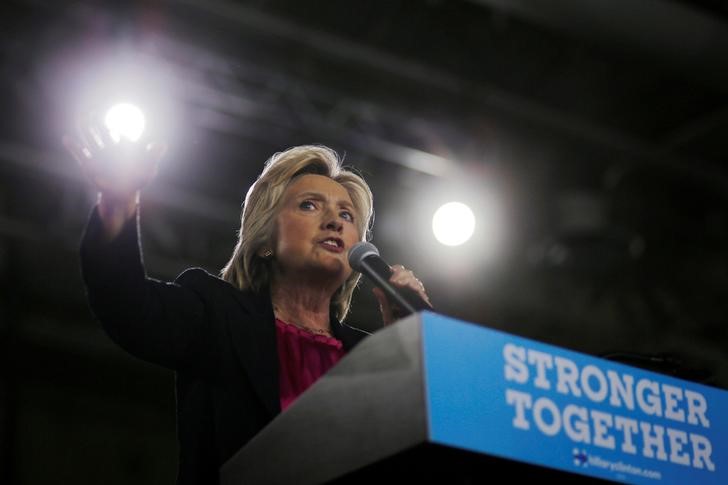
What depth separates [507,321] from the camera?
6871mm

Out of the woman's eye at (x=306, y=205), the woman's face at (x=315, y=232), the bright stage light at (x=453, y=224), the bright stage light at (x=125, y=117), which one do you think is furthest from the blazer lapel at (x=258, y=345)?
the bright stage light at (x=453, y=224)

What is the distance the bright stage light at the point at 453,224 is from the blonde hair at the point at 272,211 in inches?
115

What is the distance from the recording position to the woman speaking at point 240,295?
1434 millimetres

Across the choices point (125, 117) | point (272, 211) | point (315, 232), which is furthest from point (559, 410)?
point (125, 117)

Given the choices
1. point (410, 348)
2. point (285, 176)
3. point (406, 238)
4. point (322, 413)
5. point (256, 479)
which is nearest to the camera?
point (410, 348)

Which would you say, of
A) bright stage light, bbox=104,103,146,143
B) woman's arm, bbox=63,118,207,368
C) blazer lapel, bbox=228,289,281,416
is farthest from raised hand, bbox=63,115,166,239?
bright stage light, bbox=104,103,146,143

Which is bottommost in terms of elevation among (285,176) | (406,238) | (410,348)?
(410,348)

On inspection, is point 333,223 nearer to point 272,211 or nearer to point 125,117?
point 272,211

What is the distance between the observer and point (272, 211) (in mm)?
2016

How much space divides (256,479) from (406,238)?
4.23 meters

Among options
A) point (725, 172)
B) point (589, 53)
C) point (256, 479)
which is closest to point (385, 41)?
point (589, 53)

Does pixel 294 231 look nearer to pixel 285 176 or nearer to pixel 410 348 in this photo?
pixel 285 176

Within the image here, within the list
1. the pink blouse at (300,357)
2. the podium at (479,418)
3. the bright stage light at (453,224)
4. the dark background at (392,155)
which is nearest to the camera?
the podium at (479,418)

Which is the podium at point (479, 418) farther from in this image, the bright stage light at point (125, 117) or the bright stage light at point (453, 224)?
the bright stage light at point (453, 224)
